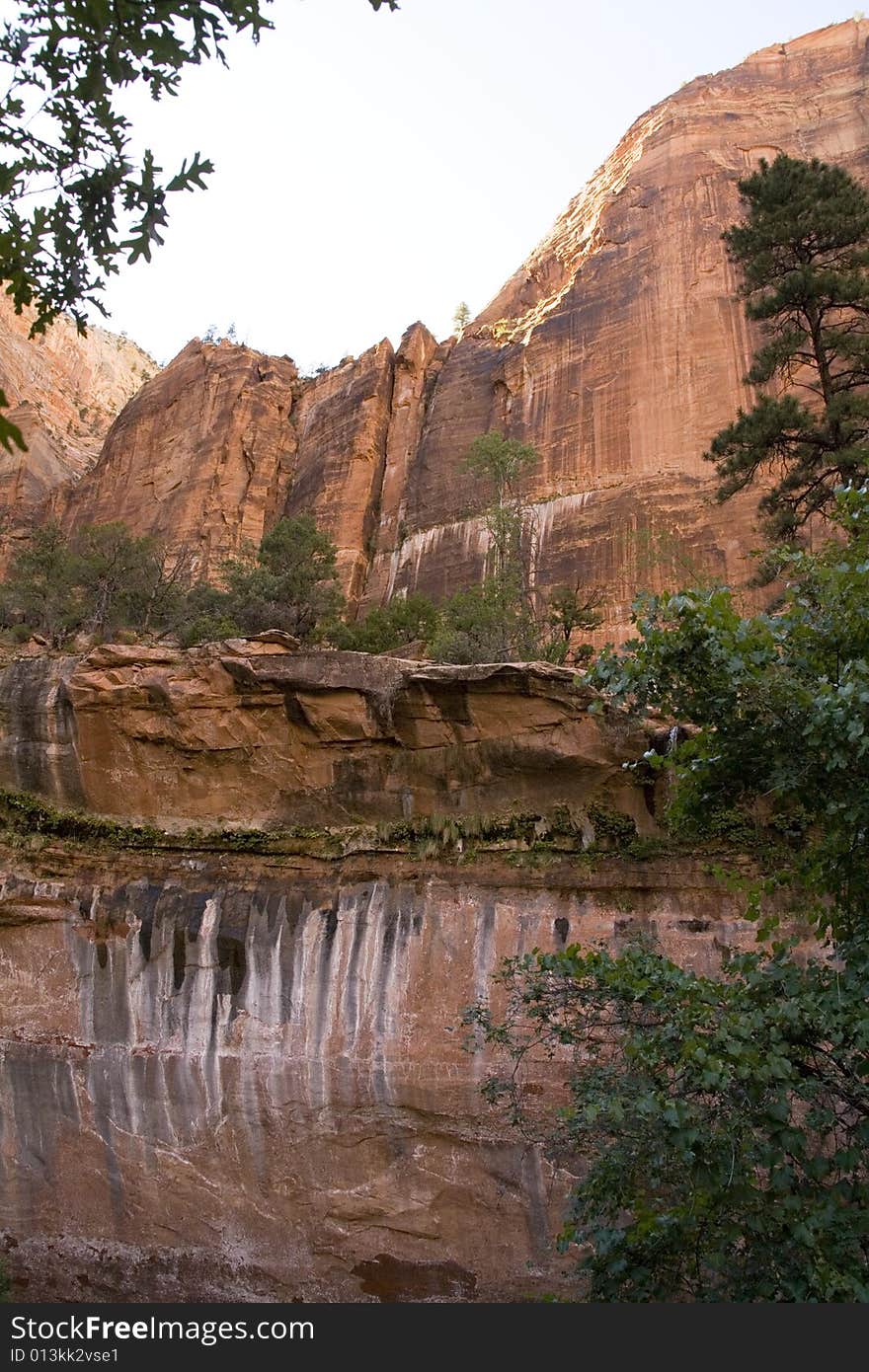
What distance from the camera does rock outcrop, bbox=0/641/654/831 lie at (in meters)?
17.2

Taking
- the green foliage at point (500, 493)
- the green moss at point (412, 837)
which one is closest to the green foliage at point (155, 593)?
the green foliage at point (500, 493)

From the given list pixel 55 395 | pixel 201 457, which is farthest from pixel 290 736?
pixel 55 395

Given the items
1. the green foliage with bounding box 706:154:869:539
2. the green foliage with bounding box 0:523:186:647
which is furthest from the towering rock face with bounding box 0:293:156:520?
the green foliage with bounding box 706:154:869:539

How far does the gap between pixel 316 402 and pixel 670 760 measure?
134 feet

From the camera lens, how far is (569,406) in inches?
1462

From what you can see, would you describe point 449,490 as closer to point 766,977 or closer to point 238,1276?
point 238,1276

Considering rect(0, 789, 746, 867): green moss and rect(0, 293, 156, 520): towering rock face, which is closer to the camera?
rect(0, 789, 746, 867): green moss

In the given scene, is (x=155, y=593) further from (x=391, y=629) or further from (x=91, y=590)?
(x=391, y=629)

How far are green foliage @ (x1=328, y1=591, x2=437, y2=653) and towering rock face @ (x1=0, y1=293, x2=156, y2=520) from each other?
21323mm

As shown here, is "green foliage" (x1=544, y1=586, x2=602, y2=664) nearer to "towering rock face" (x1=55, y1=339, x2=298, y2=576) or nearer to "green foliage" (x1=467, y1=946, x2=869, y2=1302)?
"towering rock face" (x1=55, y1=339, x2=298, y2=576)

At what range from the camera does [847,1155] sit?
6.54 m

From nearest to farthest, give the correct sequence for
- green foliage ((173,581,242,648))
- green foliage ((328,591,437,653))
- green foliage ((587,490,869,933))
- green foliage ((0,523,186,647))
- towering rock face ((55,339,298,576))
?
green foliage ((587,490,869,933)), green foliage ((173,581,242,648)), green foliage ((328,591,437,653)), green foliage ((0,523,186,647)), towering rock face ((55,339,298,576))

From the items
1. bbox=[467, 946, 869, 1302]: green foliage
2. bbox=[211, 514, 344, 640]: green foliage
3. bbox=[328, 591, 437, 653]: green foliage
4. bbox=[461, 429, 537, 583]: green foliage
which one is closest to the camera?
bbox=[467, 946, 869, 1302]: green foliage

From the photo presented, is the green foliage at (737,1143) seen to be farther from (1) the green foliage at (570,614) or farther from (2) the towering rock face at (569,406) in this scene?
(2) the towering rock face at (569,406)
